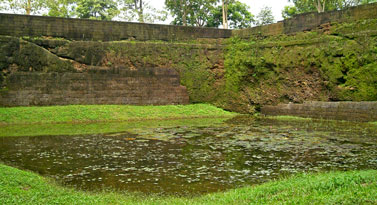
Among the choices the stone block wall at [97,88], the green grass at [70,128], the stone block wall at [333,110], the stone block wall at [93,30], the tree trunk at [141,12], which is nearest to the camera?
the green grass at [70,128]

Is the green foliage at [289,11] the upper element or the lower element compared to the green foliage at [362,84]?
upper

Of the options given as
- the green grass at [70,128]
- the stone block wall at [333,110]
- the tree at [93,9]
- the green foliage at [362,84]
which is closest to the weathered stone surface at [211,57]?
the green foliage at [362,84]

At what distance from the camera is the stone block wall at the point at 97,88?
1431 centimetres

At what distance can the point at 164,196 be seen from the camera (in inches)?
194

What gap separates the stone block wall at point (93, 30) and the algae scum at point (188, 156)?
714 centimetres

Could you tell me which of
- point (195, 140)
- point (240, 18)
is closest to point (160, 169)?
point (195, 140)

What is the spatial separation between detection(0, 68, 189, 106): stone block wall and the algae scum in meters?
4.96

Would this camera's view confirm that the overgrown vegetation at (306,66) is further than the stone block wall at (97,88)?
No

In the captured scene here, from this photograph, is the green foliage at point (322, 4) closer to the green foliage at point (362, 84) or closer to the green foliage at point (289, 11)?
the green foliage at point (289, 11)

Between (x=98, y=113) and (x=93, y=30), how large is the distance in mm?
4543

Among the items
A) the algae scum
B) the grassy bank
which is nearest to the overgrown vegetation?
the grassy bank

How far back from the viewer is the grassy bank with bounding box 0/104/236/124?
1288 cm

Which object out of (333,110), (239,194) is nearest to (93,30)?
(333,110)

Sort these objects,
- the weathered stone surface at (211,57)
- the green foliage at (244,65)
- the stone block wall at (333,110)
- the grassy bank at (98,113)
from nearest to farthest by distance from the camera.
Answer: the stone block wall at (333,110) → the grassy bank at (98,113) → the weathered stone surface at (211,57) → the green foliage at (244,65)
